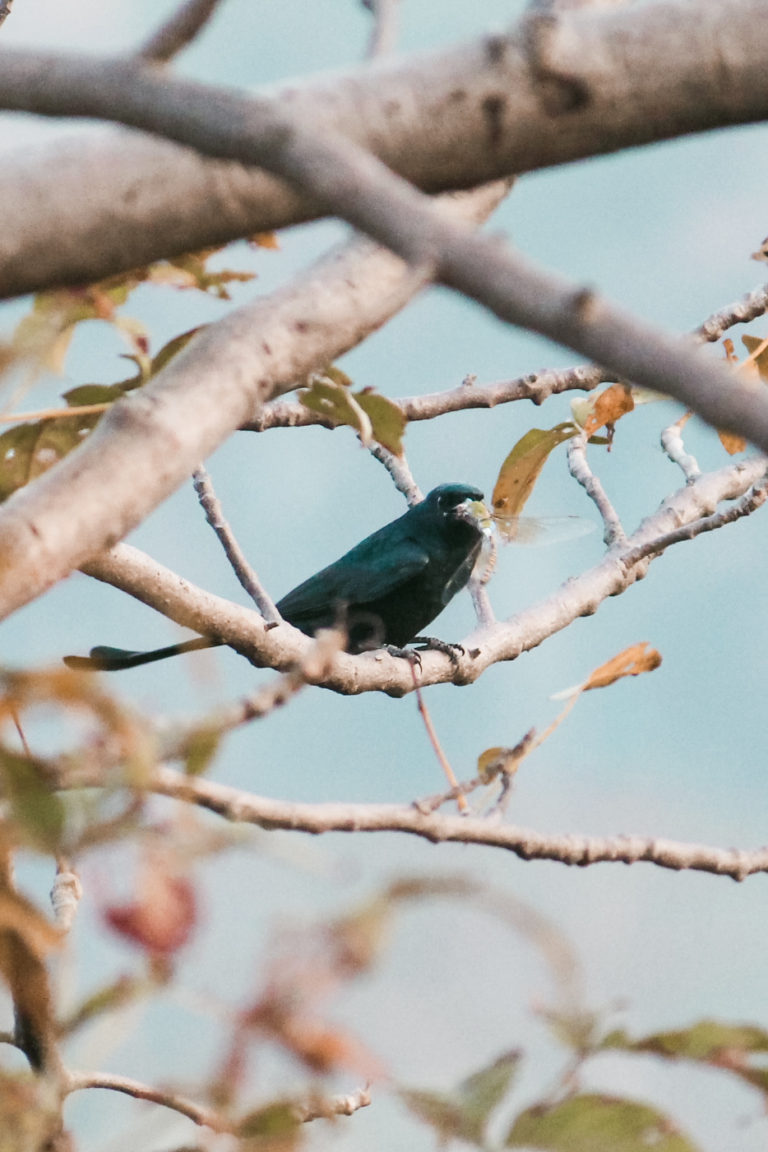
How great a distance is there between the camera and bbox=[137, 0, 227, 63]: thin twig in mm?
1111

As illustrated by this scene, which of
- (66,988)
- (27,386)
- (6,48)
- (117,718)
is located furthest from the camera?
(27,386)

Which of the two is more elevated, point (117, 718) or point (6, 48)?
point (6, 48)

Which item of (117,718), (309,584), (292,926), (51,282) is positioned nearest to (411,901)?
(292,926)

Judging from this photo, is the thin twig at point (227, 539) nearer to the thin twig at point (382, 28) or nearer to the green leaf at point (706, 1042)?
the thin twig at point (382, 28)

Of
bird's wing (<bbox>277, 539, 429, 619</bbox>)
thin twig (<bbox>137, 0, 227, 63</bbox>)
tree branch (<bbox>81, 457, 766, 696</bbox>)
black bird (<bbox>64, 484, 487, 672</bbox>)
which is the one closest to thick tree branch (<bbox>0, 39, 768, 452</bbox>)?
thin twig (<bbox>137, 0, 227, 63</bbox>)

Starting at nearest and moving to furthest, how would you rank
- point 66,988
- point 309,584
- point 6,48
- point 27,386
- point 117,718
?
point 117,718
point 66,988
point 6,48
point 27,386
point 309,584

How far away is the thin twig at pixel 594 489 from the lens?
11.6ft

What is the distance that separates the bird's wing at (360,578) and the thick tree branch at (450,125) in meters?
4.04

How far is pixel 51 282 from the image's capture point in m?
1.16

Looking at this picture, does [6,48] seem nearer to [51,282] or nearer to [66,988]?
[51,282]

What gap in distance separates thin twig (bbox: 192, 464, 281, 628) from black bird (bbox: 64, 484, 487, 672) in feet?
6.19

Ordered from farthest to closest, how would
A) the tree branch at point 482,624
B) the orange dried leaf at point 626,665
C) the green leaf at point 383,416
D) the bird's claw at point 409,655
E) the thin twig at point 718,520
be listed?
the bird's claw at point 409,655 < the thin twig at point 718,520 < the tree branch at point 482,624 < the orange dried leaf at point 626,665 < the green leaf at point 383,416

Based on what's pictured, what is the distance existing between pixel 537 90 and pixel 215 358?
0.44 meters

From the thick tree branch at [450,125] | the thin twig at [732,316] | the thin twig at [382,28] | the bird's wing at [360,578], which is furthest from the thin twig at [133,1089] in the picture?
the bird's wing at [360,578]
